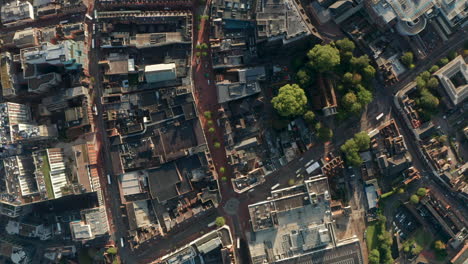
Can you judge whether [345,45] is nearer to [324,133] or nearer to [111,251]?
[324,133]

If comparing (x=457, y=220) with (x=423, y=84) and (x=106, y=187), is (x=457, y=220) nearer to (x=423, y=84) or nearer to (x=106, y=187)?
(x=423, y=84)

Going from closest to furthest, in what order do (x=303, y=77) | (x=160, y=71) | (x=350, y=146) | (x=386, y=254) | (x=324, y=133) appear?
(x=303, y=77) → (x=350, y=146) → (x=324, y=133) → (x=160, y=71) → (x=386, y=254)

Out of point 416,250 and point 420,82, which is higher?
point 420,82

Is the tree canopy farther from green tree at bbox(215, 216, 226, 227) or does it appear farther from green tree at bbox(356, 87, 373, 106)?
green tree at bbox(215, 216, 226, 227)

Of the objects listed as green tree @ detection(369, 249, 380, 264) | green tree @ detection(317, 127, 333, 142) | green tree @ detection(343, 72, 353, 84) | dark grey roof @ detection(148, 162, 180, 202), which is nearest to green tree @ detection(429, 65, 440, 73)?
green tree @ detection(343, 72, 353, 84)

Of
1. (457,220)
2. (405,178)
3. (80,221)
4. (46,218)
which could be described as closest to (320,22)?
(405,178)

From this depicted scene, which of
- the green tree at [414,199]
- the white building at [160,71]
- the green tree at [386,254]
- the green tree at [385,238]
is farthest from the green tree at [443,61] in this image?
the white building at [160,71]

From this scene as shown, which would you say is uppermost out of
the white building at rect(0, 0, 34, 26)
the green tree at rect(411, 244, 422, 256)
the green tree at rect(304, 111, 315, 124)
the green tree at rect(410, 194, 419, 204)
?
the white building at rect(0, 0, 34, 26)

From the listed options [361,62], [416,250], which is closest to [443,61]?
[361,62]
